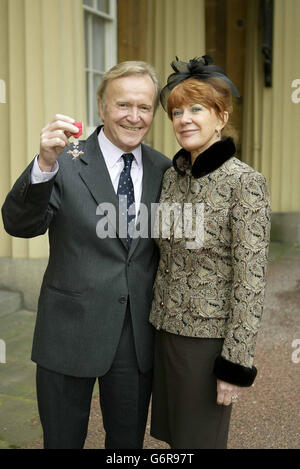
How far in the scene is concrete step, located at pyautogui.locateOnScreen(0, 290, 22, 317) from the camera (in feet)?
15.8

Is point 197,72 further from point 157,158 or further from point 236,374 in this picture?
point 236,374

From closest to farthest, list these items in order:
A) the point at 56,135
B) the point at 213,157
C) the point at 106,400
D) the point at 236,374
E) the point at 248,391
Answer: the point at 56,135 < the point at 236,374 < the point at 213,157 < the point at 106,400 < the point at 248,391

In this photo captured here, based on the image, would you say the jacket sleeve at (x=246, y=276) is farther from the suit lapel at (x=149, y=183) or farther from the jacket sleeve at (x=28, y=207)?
the jacket sleeve at (x=28, y=207)

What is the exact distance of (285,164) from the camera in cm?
795

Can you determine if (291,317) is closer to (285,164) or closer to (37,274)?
(37,274)

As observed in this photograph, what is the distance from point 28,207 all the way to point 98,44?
5319 millimetres

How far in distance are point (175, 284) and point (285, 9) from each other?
686cm

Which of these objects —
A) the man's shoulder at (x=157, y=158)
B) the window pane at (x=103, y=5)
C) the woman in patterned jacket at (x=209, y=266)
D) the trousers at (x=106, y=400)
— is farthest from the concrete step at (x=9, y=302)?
the window pane at (x=103, y=5)

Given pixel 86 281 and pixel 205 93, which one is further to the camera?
pixel 86 281

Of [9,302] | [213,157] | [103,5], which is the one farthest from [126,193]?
[103,5]

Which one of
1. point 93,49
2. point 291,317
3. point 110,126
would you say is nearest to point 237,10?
point 93,49

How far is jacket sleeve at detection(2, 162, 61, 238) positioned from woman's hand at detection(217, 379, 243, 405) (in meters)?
0.84

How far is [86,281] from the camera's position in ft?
6.58

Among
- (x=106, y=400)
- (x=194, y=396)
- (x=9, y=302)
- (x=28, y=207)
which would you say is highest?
(x=28, y=207)
